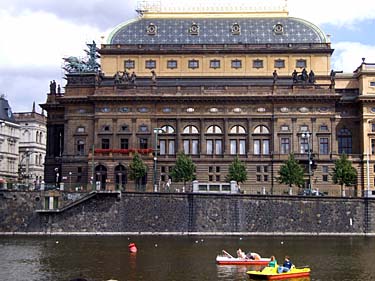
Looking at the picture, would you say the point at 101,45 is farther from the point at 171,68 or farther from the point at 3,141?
the point at 3,141

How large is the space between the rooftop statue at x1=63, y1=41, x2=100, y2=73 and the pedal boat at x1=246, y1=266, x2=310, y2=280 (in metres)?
97.8

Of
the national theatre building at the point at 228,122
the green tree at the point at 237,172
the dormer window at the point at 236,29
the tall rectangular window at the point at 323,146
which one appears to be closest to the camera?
the green tree at the point at 237,172

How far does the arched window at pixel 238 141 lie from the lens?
424 feet

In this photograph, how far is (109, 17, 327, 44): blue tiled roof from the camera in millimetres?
139875

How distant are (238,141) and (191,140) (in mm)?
8568

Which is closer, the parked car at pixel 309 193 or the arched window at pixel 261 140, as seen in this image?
the parked car at pixel 309 193

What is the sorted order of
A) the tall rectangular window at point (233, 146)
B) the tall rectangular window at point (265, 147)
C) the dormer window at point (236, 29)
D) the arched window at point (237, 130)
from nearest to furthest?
1. the tall rectangular window at point (265, 147)
2. the arched window at point (237, 130)
3. the tall rectangular window at point (233, 146)
4. the dormer window at point (236, 29)

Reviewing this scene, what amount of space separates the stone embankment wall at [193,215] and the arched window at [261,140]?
2309 centimetres

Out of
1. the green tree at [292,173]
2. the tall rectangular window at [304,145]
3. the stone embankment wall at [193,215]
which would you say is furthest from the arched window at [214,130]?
the stone embankment wall at [193,215]

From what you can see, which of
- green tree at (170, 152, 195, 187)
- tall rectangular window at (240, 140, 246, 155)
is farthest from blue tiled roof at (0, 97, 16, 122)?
tall rectangular window at (240, 140, 246, 155)

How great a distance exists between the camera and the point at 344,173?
117312mm

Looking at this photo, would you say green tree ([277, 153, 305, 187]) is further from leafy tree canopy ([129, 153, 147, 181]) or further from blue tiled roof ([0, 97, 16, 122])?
blue tiled roof ([0, 97, 16, 122])

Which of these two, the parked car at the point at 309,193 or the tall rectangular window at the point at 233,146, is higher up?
the tall rectangular window at the point at 233,146

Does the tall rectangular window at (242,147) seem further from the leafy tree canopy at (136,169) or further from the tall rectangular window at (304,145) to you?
the leafy tree canopy at (136,169)
